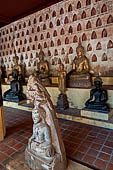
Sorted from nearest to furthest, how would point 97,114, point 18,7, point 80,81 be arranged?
point 97,114
point 80,81
point 18,7

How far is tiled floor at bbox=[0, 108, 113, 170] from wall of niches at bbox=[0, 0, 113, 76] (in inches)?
92.3

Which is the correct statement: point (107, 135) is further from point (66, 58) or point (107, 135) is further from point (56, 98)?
point (66, 58)

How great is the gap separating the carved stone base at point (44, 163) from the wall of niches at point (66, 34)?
11.2 feet

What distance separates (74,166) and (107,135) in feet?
3.38

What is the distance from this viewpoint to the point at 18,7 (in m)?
4.93

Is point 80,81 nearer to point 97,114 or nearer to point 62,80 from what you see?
point 62,80

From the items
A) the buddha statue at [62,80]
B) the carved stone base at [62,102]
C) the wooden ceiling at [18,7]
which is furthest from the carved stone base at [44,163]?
the wooden ceiling at [18,7]

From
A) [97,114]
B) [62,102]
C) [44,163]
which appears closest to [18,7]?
[62,102]

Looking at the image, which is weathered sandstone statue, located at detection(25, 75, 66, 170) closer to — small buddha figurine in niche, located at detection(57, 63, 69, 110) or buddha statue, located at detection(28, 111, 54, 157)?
buddha statue, located at detection(28, 111, 54, 157)

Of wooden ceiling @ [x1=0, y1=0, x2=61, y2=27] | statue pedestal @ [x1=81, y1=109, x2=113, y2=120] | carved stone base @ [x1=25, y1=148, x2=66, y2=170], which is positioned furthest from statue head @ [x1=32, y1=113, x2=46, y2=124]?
wooden ceiling @ [x1=0, y1=0, x2=61, y2=27]

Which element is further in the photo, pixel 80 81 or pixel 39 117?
pixel 80 81

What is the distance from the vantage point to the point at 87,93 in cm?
333

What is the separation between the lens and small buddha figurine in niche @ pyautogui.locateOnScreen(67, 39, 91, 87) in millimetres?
3793

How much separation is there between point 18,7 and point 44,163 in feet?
17.9
